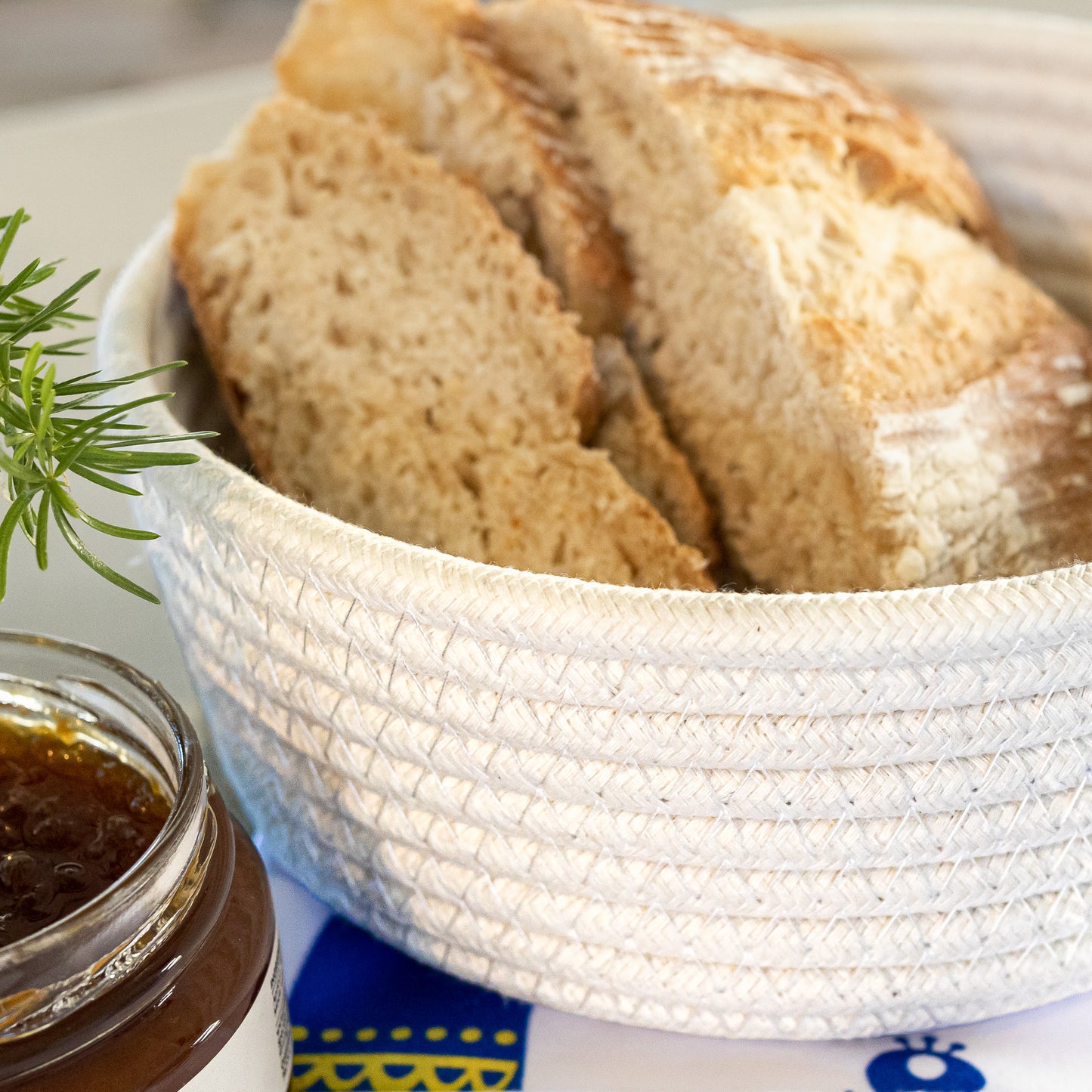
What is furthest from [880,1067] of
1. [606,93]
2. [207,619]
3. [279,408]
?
[606,93]

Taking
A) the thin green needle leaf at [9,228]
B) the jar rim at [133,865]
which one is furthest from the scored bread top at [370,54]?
the jar rim at [133,865]

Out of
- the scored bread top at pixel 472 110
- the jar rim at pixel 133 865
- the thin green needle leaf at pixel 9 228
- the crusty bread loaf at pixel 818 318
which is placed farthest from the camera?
the scored bread top at pixel 472 110

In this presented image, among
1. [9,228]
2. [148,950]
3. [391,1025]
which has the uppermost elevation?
[9,228]

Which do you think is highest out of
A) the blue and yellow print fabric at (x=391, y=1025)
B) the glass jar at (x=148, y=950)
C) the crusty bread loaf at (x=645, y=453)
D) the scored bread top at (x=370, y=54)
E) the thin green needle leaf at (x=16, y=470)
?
the scored bread top at (x=370, y=54)

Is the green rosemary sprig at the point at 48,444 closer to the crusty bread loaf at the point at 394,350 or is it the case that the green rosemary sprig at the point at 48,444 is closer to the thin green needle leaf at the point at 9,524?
the thin green needle leaf at the point at 9,524

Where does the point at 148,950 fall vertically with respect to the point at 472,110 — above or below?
below

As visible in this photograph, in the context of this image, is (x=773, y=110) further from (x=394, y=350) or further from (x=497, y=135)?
(x=394, y=350)

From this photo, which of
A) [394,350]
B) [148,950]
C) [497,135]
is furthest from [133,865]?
[497,135]
